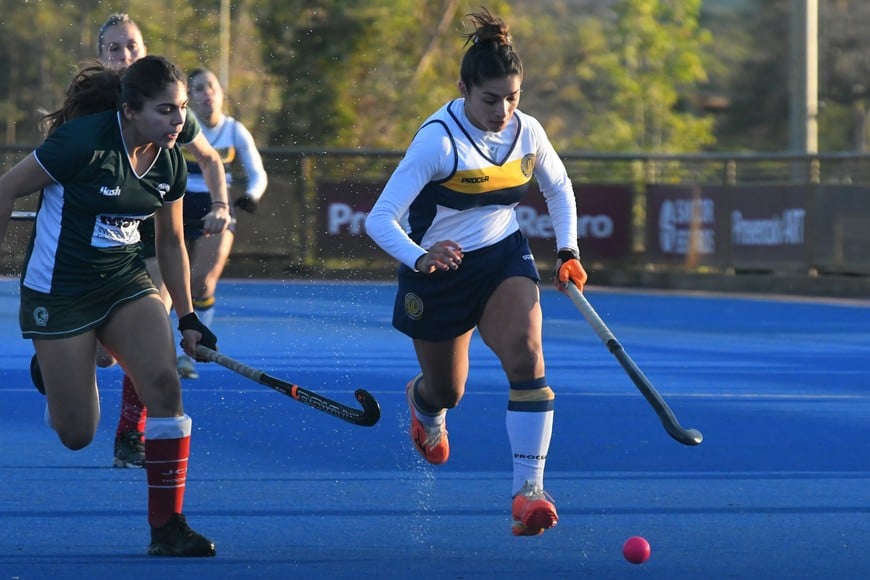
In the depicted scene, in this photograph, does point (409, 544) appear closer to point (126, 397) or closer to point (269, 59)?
point (126, 397)

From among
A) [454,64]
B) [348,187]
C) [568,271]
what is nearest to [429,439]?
[568,271]

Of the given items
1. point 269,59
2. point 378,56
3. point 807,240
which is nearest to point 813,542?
point 807,240

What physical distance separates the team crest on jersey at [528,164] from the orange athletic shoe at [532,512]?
1.16 meters

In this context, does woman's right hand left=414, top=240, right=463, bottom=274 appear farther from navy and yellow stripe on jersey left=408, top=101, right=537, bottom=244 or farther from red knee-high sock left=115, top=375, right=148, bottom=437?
red knee-high sock left=115, top=375, right=148, bottom=437

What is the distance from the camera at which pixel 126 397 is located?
7137mm

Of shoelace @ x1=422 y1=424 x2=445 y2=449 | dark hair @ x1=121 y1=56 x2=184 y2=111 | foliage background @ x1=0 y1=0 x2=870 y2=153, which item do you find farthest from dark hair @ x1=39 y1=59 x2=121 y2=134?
foliage background @ x1=0 y1=0 x2=870 y2=153

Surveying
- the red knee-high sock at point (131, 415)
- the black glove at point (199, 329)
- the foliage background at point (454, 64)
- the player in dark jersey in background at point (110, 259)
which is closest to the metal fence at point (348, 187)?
the foliage background at point (454, 64)

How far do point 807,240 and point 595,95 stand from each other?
4812 centimetres

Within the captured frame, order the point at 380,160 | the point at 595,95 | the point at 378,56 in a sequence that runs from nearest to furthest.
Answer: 1. the point at 380,160
2. the point at 378,56
3. the point at 595,95

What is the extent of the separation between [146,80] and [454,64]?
3212 centimetres

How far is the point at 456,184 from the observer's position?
19.3 feet

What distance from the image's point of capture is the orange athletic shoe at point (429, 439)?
271 inches

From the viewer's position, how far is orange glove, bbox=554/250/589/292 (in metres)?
6.05

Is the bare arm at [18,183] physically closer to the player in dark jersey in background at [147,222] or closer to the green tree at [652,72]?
the player in dark jersey in background at [147,222]
